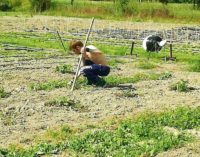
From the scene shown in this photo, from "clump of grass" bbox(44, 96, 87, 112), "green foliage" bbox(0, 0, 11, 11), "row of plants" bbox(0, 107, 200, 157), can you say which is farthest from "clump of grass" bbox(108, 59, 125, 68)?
"green foliage" bbox(0, 0, 11, 11)

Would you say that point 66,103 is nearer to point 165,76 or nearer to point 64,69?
point 64,69

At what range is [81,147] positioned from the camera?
7680 millimetres

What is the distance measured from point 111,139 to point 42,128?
4.38 feet

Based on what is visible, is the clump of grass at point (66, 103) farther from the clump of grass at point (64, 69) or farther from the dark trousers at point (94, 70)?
the clump of grass at point (64, 69)

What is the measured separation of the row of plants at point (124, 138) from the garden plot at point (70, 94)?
0.41m

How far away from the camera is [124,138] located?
8.12 meters

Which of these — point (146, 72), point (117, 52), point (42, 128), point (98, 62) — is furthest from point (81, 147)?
point (117, 52)

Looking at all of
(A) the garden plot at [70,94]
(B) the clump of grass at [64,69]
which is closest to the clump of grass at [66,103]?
(A) the garden plot at [70,94]

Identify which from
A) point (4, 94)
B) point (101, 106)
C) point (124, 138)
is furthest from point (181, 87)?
point (124, 138)

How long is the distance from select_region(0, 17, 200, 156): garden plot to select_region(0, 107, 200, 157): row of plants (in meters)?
0.41

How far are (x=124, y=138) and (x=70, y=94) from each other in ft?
10.6

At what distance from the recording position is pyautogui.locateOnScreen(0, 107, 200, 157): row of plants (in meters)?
7.49

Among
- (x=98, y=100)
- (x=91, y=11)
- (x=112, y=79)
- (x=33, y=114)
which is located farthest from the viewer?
(x=91, y=11)

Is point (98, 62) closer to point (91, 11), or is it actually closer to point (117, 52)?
point (117, 52)
